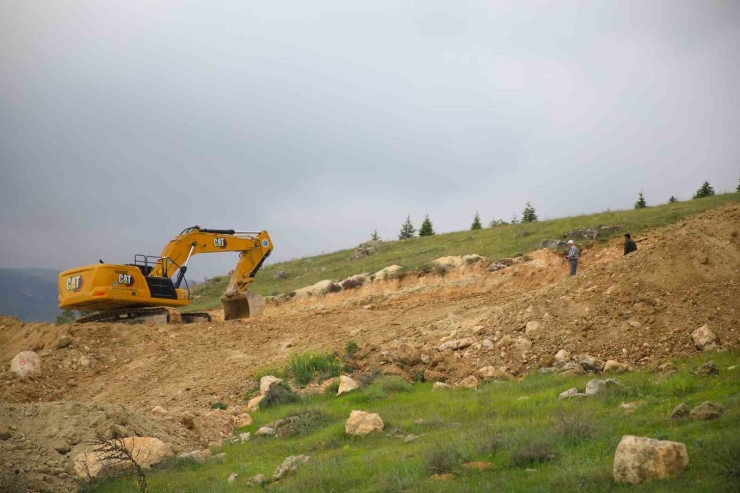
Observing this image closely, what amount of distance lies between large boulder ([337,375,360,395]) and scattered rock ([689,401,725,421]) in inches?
263

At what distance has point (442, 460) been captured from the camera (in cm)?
671

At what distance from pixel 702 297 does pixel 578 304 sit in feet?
7.79

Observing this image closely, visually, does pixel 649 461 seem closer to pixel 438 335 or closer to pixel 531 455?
pixel 531 455

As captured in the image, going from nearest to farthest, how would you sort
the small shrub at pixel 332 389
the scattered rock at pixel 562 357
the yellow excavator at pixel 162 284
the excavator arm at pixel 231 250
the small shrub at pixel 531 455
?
the small shrub at pixel 531 455, the scattered rock at pixel 562 357, the small shrub at pixel 332 389, the yellow excavator at pixel 162 284, the excavator arm at pixel 231 250

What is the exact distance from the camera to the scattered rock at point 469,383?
1163cm

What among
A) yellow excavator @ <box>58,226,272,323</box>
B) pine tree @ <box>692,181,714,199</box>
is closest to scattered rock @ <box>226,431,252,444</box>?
yellow excavator @ <box>58,226,272,323</box>

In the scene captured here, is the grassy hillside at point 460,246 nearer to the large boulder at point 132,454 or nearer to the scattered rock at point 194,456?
the scattered rock at point 194,456

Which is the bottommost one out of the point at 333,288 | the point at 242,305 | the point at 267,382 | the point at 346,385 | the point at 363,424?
the point at 363,424

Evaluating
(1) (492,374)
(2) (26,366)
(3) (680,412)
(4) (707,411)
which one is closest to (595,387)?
(3) (680,412)

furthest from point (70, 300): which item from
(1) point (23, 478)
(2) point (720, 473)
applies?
(2) point (720, 473)

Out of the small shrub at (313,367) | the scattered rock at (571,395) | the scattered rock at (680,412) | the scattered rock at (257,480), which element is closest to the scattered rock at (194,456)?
the scattered rock at (257,480)

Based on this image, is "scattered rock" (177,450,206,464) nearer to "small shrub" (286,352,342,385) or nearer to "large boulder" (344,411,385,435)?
"large boulder" (344,411,385,435)

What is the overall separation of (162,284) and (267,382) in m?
9.83

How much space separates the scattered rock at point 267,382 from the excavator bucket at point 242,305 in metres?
10.2
